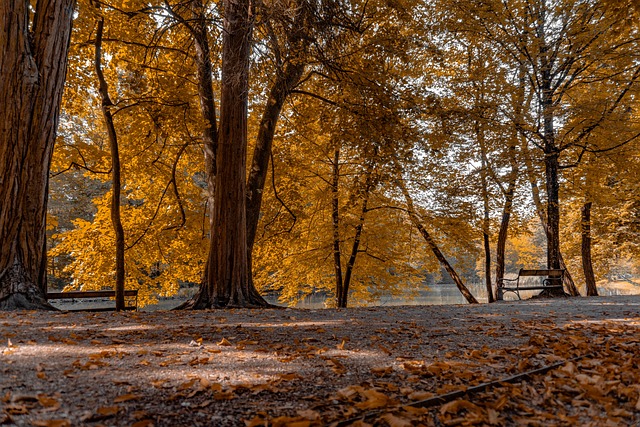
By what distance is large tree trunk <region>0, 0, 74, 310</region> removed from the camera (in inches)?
233

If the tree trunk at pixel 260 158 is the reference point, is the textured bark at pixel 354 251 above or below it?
below

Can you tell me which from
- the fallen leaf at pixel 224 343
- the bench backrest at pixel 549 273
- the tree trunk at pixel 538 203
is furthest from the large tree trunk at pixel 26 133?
the bench backrest at pixel 549 273

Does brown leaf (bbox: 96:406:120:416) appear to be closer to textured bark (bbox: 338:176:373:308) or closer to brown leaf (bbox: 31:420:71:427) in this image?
brown leaf (bbox: 31:420:71:427)

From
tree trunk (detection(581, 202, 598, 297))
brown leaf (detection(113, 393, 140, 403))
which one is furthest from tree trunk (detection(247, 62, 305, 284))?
tree trunk (detection(581, 202, 598, 297))

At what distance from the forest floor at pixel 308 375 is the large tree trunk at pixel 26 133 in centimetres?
158

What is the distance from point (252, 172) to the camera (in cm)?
899

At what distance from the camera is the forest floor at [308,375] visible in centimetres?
214

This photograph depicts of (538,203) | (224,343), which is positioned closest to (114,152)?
(224,343)

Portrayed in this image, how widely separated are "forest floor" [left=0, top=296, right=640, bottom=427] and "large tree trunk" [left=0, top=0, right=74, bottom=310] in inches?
62.2

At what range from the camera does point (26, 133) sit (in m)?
6.04

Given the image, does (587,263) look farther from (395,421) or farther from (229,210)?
(395,421)

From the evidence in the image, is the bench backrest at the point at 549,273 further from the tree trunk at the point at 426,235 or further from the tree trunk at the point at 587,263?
the tree trunk at the point at 587,263

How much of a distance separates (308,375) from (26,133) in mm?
5651

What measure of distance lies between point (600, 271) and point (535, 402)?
20901mm
